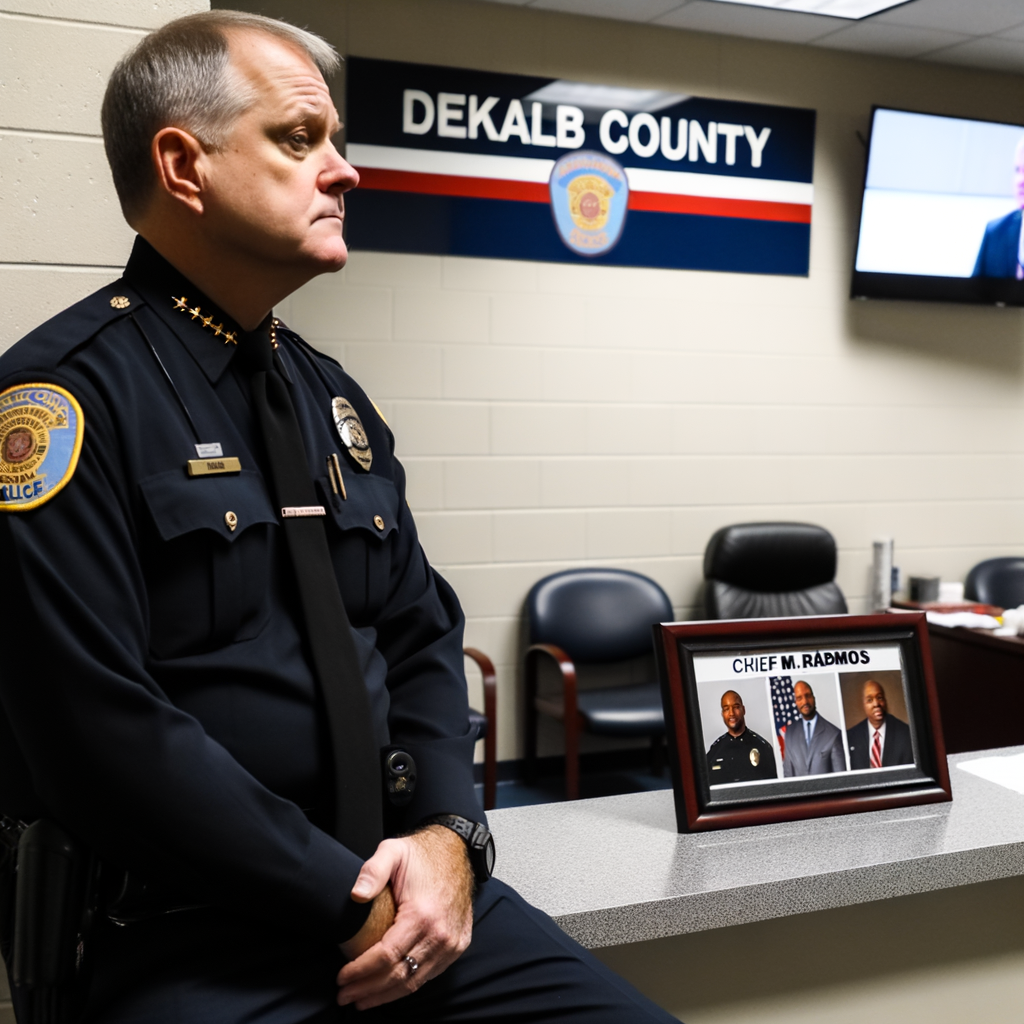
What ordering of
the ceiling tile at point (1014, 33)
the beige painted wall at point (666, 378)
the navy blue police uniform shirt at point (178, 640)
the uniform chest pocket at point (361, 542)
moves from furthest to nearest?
1. the ceiling tile at point (1014, 33)
2. the beige painted wall at point (666, 378)
3. the uniform chest pocket at point (361, 542)
4. the navy blue police uniform shirt at point (178, 640)

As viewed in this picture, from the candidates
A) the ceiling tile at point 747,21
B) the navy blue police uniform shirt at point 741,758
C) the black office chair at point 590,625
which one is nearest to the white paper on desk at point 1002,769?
the navy blue police uniform shirt at point 741,758

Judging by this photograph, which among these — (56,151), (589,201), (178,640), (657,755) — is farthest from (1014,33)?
(178,640)

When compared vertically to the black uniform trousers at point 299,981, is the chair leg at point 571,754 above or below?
below

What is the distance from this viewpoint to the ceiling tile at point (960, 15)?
3.85 m

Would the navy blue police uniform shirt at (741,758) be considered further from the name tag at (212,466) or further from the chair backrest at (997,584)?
the chair backrest at (997,584)

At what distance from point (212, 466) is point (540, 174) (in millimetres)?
3142

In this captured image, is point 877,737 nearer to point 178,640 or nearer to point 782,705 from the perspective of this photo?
point 782,705

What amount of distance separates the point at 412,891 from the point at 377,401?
9.64 feet

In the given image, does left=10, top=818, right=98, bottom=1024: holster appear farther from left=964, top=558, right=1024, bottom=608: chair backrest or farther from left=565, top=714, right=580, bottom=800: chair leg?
left=964, top=558, right=1024, bottom=608: chair backrest

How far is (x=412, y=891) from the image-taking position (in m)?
1.08

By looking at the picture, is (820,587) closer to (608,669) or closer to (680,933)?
(608,669)

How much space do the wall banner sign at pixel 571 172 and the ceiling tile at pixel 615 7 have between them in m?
0.26

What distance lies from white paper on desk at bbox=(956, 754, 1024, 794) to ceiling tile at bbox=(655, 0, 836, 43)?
118 inches

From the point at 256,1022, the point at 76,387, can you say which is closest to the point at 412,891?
the point at 256,1022
